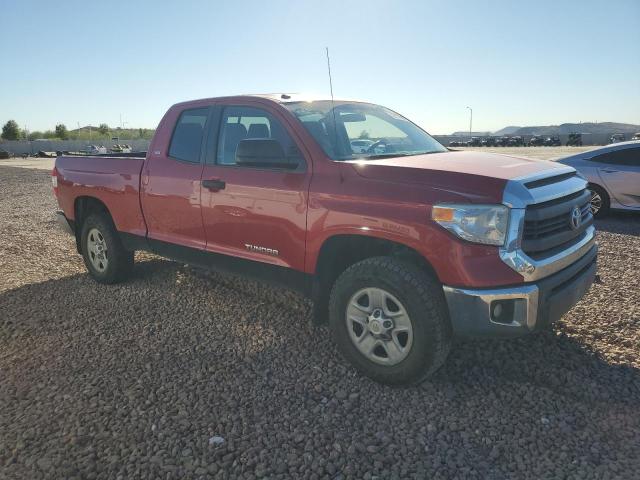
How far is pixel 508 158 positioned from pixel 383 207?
1.25 metres

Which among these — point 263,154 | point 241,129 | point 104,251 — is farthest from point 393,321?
point 104,251

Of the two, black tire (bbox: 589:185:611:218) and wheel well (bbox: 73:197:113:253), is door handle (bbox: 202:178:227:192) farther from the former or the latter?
black tire (bbox: 589:185:611:218)

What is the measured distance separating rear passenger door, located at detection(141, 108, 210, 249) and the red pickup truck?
0.05ft

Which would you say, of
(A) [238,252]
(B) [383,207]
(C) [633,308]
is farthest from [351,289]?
(C) [633,308]

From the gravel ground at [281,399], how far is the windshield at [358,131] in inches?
59.7

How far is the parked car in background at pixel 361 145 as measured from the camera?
388cm

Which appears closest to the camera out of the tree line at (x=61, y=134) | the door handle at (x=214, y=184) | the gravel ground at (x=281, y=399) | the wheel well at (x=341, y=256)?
the gravel ground at (x=281, y=399)

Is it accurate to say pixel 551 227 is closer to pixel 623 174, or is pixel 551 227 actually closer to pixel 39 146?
pixel 623 174

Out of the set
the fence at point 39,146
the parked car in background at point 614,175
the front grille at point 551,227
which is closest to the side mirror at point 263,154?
the front grille at point 551,227

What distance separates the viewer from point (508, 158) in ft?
12.4

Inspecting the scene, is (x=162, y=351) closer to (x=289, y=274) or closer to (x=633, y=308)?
(x=289, y=274)

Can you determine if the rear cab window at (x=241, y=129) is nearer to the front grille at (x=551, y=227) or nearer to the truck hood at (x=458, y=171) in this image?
the truck hood at (x=458, y=171)

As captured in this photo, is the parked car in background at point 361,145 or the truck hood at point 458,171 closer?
the truck hood at point 458,171

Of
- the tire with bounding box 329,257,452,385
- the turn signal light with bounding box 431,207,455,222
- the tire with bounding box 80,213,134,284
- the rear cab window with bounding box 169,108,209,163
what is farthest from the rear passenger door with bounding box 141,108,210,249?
the turn signal light with bounding box 431,207,455,222
